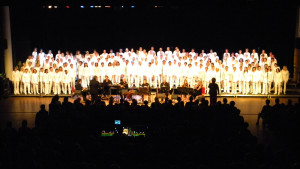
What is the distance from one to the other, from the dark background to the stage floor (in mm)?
5219

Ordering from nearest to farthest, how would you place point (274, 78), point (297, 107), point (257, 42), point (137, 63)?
point (297, 107), point (274, 78), point (137, 63), point (257, 42)

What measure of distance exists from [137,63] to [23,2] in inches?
298

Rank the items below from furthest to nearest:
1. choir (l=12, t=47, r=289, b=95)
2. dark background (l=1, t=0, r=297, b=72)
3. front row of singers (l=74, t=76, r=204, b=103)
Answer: dark background (l=1, t=0, r=297, b=72) → choir (l=12, t=47, r=289, b=95) → front row of singers (l=74, t=76, r=204, b=103)

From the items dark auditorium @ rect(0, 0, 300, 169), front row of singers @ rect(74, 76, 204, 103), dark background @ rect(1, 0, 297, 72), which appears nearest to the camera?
dark auditorium @ rect(0, 0, 300, 169)

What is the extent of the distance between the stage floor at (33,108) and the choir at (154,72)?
72 cm

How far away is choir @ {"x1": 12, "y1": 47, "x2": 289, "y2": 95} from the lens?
20000mm

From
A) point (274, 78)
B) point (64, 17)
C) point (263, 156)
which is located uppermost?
point (64, 17)

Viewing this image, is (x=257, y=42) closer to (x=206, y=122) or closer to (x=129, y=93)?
(x=129, y=93)

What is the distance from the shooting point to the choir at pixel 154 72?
20.0 meters

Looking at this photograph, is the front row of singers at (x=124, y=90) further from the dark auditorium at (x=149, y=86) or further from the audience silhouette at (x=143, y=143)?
the audience silhouette at (x=143, y=143)

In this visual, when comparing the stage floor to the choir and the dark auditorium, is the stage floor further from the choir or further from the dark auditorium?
the choir

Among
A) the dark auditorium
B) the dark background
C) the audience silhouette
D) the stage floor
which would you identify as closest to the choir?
the dark auditorium

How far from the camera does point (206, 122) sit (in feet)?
37.6

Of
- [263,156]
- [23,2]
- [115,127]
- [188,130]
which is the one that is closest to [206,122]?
[188,130]
